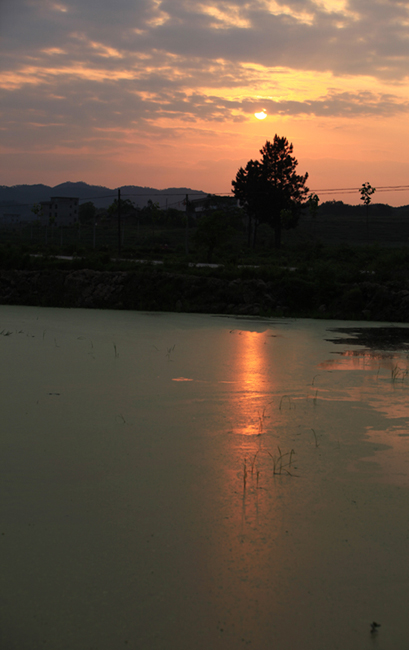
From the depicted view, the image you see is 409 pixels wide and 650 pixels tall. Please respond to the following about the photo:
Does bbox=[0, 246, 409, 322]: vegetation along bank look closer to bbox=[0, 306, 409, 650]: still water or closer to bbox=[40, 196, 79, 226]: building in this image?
bbox=[0, 306, 409, 650]: still water

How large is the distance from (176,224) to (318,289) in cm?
4293

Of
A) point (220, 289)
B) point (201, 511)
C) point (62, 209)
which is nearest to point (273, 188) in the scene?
point (220, 289)

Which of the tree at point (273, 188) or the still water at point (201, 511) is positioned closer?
the still water at point (201, 511)

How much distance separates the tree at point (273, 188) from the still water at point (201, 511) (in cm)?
3332

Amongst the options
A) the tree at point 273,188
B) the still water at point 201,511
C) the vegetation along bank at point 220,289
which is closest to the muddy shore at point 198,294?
the vegetation along bank at point 220,289

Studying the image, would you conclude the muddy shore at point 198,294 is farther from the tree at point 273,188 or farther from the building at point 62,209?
the building at point 62,209

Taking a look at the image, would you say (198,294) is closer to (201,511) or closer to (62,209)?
(201,511)

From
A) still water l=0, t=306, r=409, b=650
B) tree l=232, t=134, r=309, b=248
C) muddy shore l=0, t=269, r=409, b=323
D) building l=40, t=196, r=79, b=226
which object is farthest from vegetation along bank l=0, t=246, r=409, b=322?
building l=40, t=196, r=79, b=226

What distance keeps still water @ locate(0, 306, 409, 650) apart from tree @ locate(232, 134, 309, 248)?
1312 inches

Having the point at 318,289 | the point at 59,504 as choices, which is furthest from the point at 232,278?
the point at 59,504

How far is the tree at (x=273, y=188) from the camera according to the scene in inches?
1468

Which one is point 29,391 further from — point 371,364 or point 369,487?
point 371,364

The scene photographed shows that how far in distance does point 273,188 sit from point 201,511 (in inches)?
1449

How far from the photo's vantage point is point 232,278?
12328 millimetres
